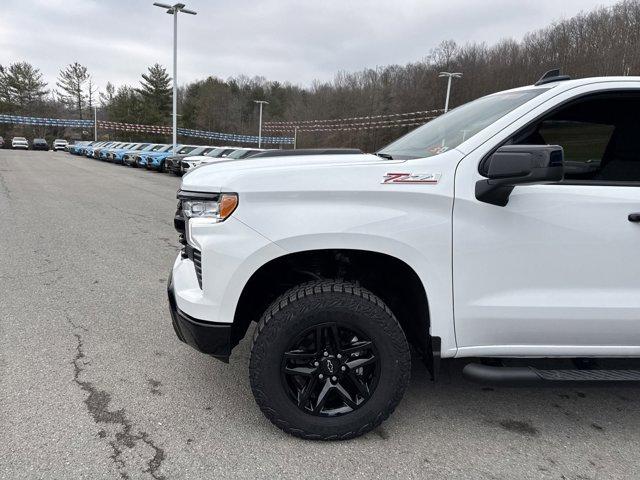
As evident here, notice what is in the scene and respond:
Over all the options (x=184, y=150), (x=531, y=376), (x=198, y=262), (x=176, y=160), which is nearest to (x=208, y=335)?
(x=198, y=262)

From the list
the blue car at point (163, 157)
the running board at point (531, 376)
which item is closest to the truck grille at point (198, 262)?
the running board at point (531, 376)

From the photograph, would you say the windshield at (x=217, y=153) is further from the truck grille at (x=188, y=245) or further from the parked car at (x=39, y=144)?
the parked car at (x=39, y=144)

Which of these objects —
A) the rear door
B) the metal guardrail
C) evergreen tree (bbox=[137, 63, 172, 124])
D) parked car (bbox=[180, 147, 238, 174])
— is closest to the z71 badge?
A: the rear door

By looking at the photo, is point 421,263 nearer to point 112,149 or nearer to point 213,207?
point 213,207

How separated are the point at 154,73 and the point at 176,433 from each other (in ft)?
261

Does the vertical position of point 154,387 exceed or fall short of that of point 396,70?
it falls short

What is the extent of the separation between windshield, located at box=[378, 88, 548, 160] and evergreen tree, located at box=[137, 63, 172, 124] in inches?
2976

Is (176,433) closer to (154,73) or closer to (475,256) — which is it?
(475,256)

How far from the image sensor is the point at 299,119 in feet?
200

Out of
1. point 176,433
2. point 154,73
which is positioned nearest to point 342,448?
point 176,433

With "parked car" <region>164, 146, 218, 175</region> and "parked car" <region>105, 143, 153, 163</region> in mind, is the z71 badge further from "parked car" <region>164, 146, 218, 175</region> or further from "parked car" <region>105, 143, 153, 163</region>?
"parked car" <region>105, 143, 153, 163</region>

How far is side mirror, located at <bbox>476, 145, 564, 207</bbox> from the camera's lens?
7.07ft

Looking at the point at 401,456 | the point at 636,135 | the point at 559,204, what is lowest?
the point at 401,456

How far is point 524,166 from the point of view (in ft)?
7.11
